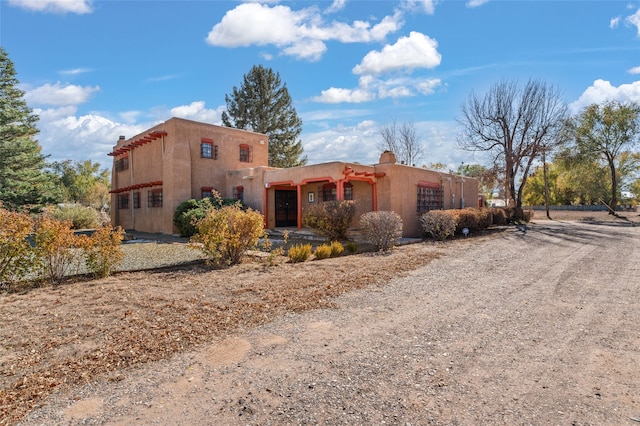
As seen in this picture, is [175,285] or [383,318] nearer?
[383,318]

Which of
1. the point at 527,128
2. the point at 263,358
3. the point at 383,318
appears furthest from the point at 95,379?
the point at 527,128

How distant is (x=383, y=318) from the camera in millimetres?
4949

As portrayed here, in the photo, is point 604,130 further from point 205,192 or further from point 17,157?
→ point 17,157

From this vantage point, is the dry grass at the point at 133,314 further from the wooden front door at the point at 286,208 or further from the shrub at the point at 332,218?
the wooden front door at the point at 286,208

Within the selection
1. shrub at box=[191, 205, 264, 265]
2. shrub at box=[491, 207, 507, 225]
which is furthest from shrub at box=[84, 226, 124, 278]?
shrub at box=[491, 207, 507, 225]

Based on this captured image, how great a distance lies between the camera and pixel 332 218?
12.8m

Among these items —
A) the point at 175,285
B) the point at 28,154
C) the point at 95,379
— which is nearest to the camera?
the point at 95,379

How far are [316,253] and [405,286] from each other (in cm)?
371

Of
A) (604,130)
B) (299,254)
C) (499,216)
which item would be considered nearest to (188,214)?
(299,254)

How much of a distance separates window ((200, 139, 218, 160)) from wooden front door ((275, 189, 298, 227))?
4.10 meters

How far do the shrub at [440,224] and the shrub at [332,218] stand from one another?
3.46 metres

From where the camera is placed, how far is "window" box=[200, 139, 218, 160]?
1903 centimetres

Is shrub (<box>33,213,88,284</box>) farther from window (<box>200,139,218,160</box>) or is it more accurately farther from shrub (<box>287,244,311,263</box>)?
window (<box>200,139,218,160</box>)

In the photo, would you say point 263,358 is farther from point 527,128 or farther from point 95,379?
point 527,128
